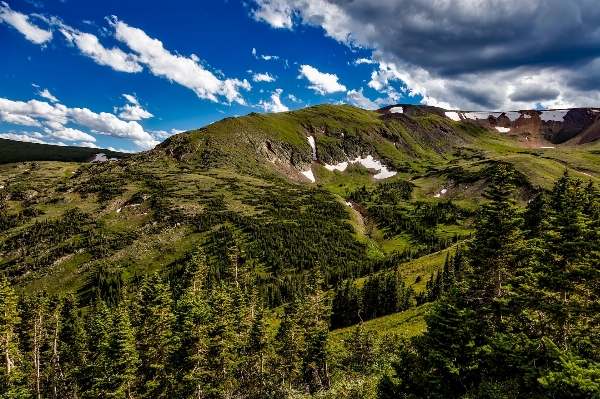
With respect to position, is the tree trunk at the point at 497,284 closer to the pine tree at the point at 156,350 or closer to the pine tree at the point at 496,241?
the pine tree at the point at 496,241

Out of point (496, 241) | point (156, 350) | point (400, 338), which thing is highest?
point (496, 241)

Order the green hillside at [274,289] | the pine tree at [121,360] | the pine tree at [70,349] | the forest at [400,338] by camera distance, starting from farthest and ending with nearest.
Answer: the pine tree at [70,349], the pine tree at [121,360], the green hillside at [274,289], the forest at [400,338]

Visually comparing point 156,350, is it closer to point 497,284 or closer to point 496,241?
point 497,284

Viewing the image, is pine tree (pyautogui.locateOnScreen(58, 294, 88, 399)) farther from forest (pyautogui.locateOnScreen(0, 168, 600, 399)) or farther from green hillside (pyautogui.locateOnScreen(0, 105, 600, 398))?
green hillside (pyautogui.locateOnScreen(0, 105, 600, 398))

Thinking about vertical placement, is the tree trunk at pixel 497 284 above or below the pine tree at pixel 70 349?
above

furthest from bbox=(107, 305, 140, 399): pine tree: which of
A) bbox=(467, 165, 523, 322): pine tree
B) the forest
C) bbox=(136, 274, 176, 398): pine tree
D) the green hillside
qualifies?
Result: bbox=(467, 165, 523, 322): pine tree

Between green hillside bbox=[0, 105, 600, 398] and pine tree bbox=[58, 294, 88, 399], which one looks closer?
green hillside bbox=[0, 105, 600, 398]

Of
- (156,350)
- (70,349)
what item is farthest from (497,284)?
(70,349)

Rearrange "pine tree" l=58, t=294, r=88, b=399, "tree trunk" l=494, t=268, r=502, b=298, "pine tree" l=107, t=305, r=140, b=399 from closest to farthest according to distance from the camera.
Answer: "tree trunk" l=494, t=268, r=502, b=298 → "pine tree" l=107, t=305, r=140, b=399 → "pine tree" l=58, t=294, r=88, b=399

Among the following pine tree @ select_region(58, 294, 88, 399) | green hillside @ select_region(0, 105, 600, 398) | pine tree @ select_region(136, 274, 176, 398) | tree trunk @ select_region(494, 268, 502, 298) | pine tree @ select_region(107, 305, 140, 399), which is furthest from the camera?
pine tree @ select_region(58, 294, 88, 399)

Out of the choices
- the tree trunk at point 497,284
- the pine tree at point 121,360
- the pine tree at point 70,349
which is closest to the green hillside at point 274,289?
the pine tree at point 121,360

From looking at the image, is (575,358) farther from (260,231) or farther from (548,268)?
(260,231)

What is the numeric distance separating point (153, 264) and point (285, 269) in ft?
212

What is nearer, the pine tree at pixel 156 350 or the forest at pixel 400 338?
the forest at pixel 400 338
